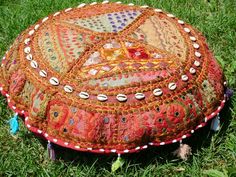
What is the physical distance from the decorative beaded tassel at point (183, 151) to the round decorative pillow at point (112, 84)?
0.11 meters

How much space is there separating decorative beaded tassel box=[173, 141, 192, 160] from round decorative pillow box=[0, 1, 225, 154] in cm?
11

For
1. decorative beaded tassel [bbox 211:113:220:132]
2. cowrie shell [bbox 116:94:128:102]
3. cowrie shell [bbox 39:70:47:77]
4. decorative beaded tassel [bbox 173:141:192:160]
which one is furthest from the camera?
decorative beaded tassel [bbox 211:113:220:132]

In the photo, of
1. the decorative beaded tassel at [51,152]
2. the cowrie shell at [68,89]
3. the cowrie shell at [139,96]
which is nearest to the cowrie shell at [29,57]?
the cowrie shell at [68,89]

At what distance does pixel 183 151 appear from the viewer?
2857 millimetres

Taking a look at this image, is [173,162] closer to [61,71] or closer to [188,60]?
[188,60]

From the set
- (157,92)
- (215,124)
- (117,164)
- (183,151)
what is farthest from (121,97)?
(215,124)

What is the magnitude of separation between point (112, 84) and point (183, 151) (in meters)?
0.56

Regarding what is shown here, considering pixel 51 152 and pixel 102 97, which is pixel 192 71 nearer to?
pixel 102 97

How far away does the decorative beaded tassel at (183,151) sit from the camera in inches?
112

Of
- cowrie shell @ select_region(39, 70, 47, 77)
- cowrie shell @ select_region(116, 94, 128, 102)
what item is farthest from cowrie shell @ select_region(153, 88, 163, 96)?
cowrie shell @ select_region(39, 70, 47, 77)

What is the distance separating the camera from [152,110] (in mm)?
2658

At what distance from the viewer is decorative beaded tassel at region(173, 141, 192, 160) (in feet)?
9.37

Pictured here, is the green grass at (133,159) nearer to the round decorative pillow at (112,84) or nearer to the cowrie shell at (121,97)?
the round decorative pillow at (112,84)

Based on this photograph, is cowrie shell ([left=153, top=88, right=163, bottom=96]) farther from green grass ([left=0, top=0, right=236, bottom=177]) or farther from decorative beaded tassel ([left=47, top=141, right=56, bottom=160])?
decorative beaded tassel ([left=47, top=141, right=56, bottom=160])
